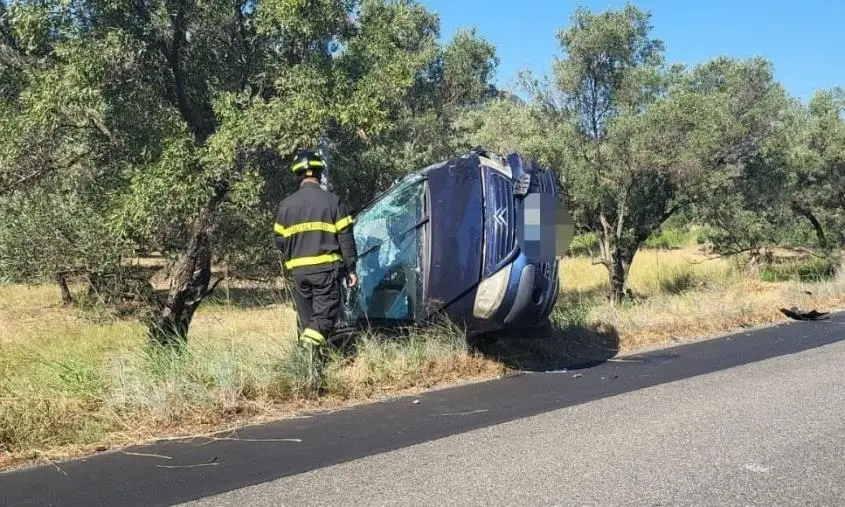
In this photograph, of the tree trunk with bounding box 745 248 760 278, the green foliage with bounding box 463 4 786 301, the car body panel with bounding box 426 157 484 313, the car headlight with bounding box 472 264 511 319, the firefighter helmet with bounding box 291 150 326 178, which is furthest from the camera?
the tree trunk with bounding box 745 248 760 278

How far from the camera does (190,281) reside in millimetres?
7789

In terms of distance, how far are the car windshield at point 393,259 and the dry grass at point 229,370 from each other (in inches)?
12.6

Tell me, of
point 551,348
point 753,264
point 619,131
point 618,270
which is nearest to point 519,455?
point 551,348

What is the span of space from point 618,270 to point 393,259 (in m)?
9.39

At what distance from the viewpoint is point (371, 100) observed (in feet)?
22.9

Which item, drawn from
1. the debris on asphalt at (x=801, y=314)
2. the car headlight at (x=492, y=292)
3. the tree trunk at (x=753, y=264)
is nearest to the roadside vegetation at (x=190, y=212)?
the debris on asphalt at (x=801, y=314)

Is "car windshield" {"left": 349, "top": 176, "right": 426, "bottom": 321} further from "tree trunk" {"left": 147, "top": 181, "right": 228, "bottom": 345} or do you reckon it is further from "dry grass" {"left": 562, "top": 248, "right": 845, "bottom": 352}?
"dry grass" {"left": 562, "top": 248, "right": 845, "bottom": 352}

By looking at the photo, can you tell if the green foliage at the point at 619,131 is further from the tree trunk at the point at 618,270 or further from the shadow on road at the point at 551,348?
the shadow on road at the point at 551,348

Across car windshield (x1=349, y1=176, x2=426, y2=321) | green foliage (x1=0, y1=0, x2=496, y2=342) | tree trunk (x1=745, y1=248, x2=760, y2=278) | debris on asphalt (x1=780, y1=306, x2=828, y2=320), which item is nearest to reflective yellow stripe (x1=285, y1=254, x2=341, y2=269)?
car windshield (x1=349, y1=176, x2=426, y2=321)

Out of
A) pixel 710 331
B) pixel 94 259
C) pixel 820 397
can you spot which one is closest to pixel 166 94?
pixel 94 259

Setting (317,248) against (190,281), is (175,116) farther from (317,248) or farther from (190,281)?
(317,248)

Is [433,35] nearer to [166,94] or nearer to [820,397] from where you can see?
[166,94]

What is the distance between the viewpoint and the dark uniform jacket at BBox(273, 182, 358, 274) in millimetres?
5945

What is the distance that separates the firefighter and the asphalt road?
2.85ft
